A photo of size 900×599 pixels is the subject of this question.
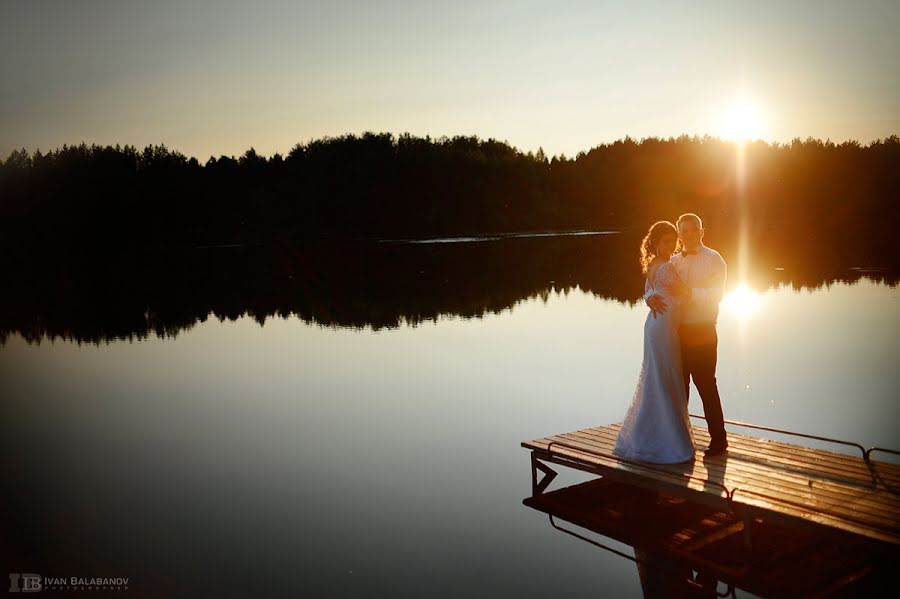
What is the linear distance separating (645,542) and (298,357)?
16103mm

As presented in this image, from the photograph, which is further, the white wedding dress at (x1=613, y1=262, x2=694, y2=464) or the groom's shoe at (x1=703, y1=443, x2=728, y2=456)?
Answer: the groom's shoe at (x1=703, y1=443, x2=728, y2=456)

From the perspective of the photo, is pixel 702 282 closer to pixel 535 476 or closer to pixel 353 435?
pixel 535 476

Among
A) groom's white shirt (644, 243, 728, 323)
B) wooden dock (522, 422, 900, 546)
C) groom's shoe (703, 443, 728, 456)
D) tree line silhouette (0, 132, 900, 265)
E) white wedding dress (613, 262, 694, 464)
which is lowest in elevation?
wooden dock (522, 422, 900, 546)

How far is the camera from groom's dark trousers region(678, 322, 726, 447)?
29.4 feet

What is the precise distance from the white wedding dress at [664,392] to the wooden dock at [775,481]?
0.17 m

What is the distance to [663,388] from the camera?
29.5 ft

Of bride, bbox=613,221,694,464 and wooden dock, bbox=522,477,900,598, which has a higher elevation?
bride, bbox=613,221,694,464

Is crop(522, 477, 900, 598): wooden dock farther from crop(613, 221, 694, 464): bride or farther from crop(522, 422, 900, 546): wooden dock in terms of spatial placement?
crop(613, 221, 694, 464): bride

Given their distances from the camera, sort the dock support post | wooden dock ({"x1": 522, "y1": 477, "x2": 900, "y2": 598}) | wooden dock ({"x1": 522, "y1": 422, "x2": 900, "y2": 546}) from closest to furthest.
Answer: wooden dock ({"x1": 522, "y1": 422, "x2": 900, "y2": 546}) → wooden dock ({"x1": 522, "y1": 477, "x2": 900, "y2": 598}) → the dock support post

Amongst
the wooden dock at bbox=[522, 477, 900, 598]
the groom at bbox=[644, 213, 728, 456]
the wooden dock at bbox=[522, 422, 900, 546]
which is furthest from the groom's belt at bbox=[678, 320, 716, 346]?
the wooden dock at bbox=[522, 477, 900, 598]

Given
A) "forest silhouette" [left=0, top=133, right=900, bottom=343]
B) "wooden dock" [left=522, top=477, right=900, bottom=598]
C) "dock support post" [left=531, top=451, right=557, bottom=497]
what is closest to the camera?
"wooden dock" [left=522, top=477, right=900, bottom=598]

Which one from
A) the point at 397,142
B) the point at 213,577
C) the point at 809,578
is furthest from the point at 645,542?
the point at 397,142

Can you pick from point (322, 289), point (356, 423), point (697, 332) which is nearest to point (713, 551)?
point (697, 332)

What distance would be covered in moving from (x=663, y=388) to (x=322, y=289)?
37.1m
